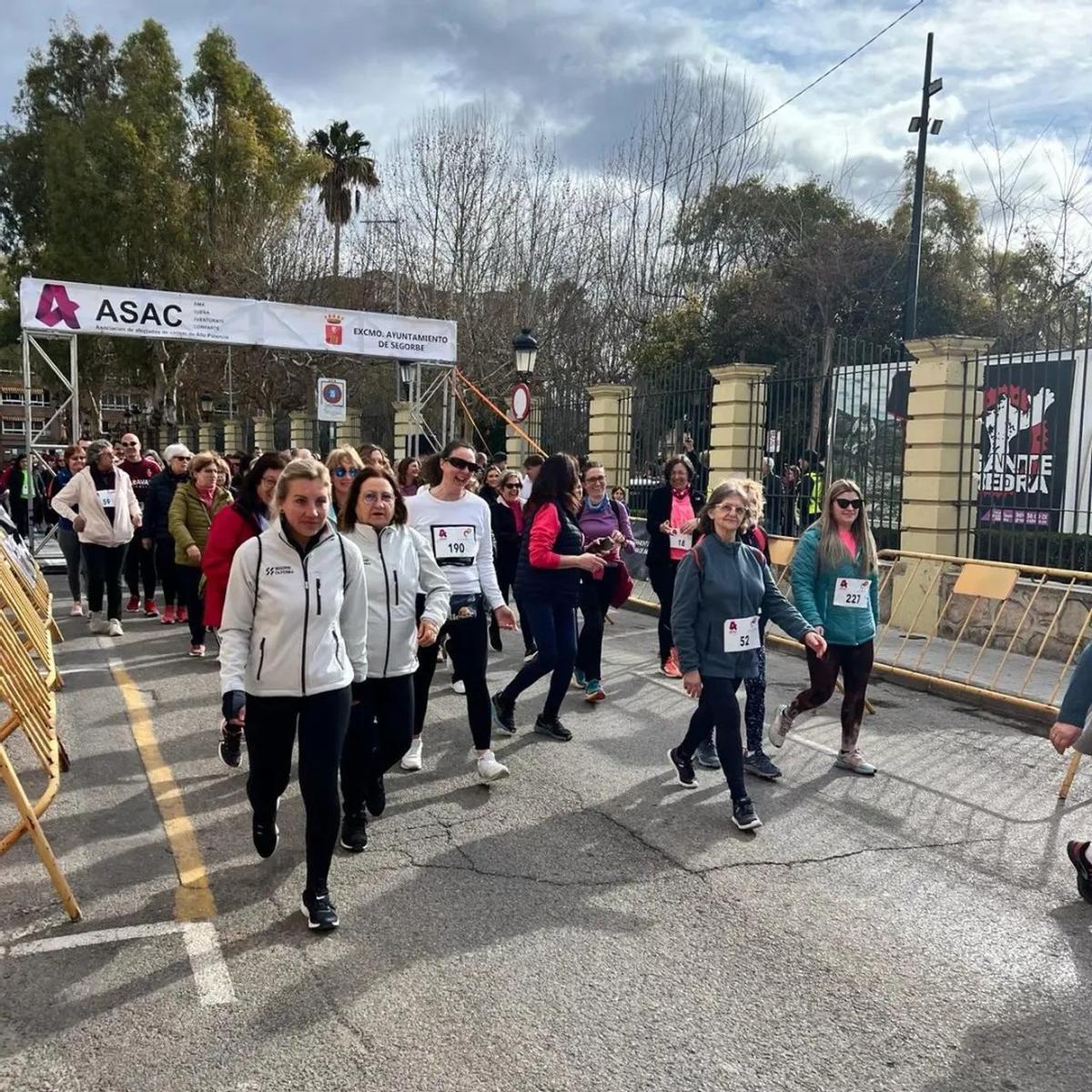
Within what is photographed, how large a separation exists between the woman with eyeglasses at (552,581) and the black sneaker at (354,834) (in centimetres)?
192

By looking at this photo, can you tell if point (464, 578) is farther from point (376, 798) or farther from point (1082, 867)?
point (1082, 867)

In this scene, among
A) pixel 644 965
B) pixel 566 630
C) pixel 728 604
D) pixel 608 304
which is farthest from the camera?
pixel 608 304

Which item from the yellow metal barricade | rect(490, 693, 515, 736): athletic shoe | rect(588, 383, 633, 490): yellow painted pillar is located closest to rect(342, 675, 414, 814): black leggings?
the yellow metal barricade

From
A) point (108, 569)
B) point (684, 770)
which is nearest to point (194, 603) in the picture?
point (108, 569)

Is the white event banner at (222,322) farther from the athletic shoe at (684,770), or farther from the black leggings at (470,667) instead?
the athletic shoe at (684,770)

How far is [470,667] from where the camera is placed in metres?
5.32

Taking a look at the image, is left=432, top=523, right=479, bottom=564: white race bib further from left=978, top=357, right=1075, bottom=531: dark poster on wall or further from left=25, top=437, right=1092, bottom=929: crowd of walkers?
left=978, top=357, right=1075, bottom=531: dark poster on wall

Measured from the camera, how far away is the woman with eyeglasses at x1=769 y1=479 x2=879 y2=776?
5758 millimetres

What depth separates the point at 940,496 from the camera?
35.7 feet

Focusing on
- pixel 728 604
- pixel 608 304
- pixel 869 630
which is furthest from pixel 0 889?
pixel 608 304

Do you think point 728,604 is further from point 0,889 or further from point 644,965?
point 0,889

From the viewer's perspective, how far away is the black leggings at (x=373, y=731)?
4.32 m

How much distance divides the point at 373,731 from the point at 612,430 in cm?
1275

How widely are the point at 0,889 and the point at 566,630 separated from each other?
3.32 meters
